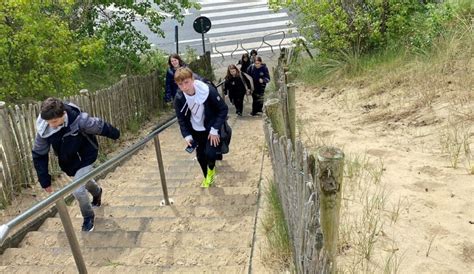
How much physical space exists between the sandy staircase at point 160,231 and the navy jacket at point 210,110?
0.78 meters

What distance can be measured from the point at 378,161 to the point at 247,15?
17255mm

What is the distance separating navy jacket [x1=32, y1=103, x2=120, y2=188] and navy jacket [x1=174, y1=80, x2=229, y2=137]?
29.2 inches

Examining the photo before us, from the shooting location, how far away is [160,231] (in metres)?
4.05

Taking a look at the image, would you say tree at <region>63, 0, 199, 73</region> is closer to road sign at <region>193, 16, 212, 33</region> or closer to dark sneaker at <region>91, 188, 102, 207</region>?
road sign at <region>193, 16, 212, 33</region>

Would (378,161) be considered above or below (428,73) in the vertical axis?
below

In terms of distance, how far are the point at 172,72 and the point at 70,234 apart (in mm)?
4536

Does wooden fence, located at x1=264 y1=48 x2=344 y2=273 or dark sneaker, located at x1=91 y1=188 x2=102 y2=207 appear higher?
wooden fence, located at x1=264 y1=48 x2=344 y2=273

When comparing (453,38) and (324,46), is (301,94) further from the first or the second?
(453,38)

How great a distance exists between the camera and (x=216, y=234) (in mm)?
3791

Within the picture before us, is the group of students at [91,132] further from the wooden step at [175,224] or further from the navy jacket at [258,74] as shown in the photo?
the navy jacket at [258,74]

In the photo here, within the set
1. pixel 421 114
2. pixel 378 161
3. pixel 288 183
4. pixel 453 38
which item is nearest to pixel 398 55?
pixel 453 38

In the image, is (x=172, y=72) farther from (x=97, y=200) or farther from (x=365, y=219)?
(x=365, y=219)

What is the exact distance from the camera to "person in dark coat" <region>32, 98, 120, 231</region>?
12.6 ft

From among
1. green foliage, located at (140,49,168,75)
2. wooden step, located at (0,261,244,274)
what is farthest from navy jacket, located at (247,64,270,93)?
wooden step, located at (0,261,244,274)
